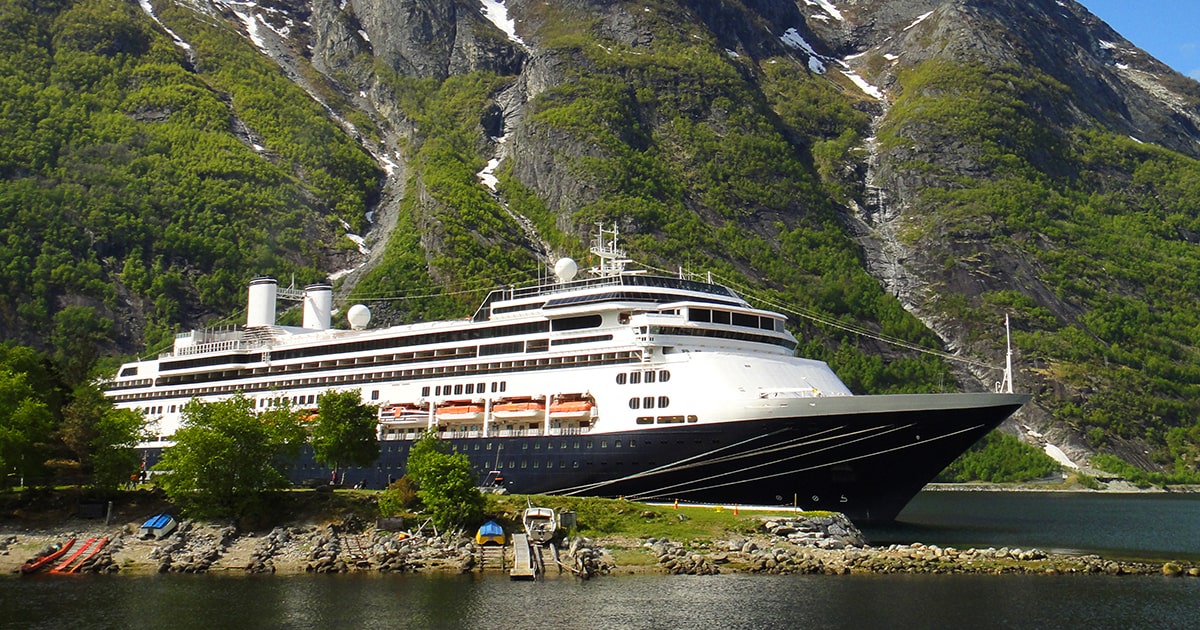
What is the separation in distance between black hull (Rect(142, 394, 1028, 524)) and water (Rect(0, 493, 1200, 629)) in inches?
399

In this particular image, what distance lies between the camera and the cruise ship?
5197 centimetres

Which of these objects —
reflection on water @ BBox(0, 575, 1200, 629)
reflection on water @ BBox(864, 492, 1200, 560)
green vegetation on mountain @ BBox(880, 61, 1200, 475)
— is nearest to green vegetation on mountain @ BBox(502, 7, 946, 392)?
green vegetation on mountain @ BBox(880, 61, 1200, 475)

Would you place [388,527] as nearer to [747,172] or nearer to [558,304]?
[558,304]

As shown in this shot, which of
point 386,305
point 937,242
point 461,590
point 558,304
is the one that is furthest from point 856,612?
point 937,242

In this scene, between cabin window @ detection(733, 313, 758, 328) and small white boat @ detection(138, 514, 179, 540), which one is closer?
small white boat @ detection(138, 514, 179, 540)

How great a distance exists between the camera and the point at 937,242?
508 feet

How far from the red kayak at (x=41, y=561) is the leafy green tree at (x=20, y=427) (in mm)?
6341

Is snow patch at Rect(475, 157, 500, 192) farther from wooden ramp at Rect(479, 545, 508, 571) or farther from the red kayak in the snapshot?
wooden ramp at Rect(479, 545, 508, 571)

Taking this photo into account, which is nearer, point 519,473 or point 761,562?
point 761,562

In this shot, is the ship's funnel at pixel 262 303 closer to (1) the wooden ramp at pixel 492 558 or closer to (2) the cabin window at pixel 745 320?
(2) the cabin window at pixel 745 320

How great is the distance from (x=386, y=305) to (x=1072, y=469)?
250 feet

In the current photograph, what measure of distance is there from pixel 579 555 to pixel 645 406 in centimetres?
1195

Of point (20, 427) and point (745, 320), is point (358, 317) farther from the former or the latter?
point (745, 320)

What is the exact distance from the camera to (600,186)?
147 metres
